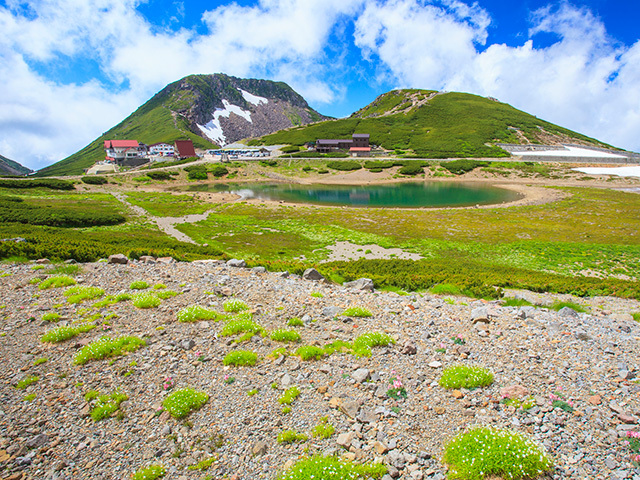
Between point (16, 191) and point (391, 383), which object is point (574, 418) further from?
point (16, 191)

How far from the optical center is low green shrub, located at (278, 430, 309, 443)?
7520mm

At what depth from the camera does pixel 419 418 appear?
8.08 m

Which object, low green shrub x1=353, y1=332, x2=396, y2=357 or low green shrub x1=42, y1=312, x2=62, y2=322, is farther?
low green shrub x1=42, y1=312, x2=62, y2=322

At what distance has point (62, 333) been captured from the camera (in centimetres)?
1057

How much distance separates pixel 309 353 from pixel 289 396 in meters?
1.81

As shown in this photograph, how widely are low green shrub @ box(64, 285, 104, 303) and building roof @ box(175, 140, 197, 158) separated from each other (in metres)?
174

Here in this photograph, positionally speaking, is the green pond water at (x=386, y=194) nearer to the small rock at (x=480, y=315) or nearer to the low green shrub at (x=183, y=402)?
the small rock at (x=480, y=315)

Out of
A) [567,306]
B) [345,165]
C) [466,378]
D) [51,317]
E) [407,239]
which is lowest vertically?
[407,239]

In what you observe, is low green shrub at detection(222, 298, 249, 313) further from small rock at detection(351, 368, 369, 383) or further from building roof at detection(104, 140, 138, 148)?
building roof at detection(104, 140, 138, 148)

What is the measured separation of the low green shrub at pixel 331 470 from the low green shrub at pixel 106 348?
7.04 metres

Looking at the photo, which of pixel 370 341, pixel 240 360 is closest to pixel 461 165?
pixel 370 341

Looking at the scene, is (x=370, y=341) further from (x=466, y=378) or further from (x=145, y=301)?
(x=145, y=301)

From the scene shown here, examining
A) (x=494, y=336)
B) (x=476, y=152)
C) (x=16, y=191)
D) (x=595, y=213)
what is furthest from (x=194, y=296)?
(x=476, y=152)

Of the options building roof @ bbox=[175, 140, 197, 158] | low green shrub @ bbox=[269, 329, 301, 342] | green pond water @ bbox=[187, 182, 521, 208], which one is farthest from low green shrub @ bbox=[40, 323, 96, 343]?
building roof @ bbox=[175, 140, 197, 158]
